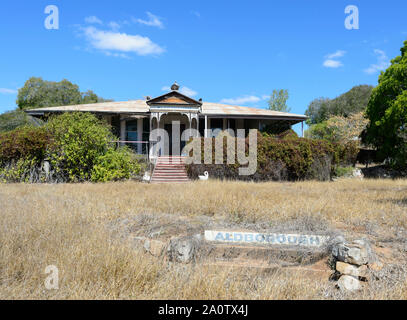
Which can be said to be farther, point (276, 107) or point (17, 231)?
point (276, 107)

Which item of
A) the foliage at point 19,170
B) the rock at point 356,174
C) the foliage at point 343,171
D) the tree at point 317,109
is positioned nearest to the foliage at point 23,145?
the foliage at point 19,170

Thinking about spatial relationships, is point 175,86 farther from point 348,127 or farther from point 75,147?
point 348,127

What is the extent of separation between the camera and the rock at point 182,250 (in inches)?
164

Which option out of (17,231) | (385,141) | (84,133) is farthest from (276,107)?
(17,231)

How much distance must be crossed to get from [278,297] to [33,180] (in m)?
14.4

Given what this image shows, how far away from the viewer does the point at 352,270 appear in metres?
3.73

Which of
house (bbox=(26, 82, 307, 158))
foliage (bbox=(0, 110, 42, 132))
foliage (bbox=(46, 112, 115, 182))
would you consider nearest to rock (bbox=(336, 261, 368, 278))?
foliage (bbox=(46, 112, 115, 182))

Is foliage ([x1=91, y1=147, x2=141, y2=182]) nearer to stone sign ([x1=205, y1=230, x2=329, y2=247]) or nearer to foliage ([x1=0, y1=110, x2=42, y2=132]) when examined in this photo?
stone sign ([x1=205, y1=230, x2=329, y2=247])

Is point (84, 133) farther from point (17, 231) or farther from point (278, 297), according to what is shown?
point (278, 297)

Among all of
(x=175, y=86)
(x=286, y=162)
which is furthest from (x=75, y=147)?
(x=286, y=162)

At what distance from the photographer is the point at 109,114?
20.0m

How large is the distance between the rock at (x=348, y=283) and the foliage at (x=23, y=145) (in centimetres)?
1427

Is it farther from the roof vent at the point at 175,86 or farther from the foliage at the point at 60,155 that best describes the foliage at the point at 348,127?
the foliage at the point at 60,155
